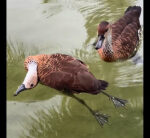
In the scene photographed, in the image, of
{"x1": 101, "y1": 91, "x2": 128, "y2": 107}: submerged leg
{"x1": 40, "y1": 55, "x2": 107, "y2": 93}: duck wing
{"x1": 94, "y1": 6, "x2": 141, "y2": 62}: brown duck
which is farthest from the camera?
{"x1": 94, "y1": 6, "x2": 141, "y2": 62}: brown duck

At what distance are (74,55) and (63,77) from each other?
0.45 meters

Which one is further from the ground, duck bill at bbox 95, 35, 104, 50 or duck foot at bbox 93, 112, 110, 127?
duck bill at bbox 95, 35, 104, 50

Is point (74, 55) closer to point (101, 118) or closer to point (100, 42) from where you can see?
point (100, 42)

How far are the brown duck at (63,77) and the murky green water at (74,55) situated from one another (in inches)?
3.3

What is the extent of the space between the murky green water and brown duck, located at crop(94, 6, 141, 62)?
10 cm

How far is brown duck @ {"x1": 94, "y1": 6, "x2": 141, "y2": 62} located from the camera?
6.22 ft

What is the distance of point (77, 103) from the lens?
181 centimetres

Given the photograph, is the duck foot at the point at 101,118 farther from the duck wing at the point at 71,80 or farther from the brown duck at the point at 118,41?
the brown duck at the point at 118,41

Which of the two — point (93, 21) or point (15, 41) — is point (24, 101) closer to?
point (15, 41)

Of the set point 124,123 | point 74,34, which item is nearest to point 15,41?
point 74,34

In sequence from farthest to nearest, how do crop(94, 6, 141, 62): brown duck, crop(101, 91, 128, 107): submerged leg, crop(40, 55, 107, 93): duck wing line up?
crop(94, 6, 141, 62): brown duck
crop(101, 91, 128, 107): submerged leg
crop(40, 55, 107, 93): duck wing

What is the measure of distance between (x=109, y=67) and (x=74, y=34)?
407mm

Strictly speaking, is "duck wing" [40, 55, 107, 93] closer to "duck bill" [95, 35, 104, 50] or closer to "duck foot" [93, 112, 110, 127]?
"duck foot" [93, 112, 110, 127]

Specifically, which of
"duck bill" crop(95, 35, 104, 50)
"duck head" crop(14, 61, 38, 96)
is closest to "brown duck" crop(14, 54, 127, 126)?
"duck head" crop(14, 61, 38, 96)
